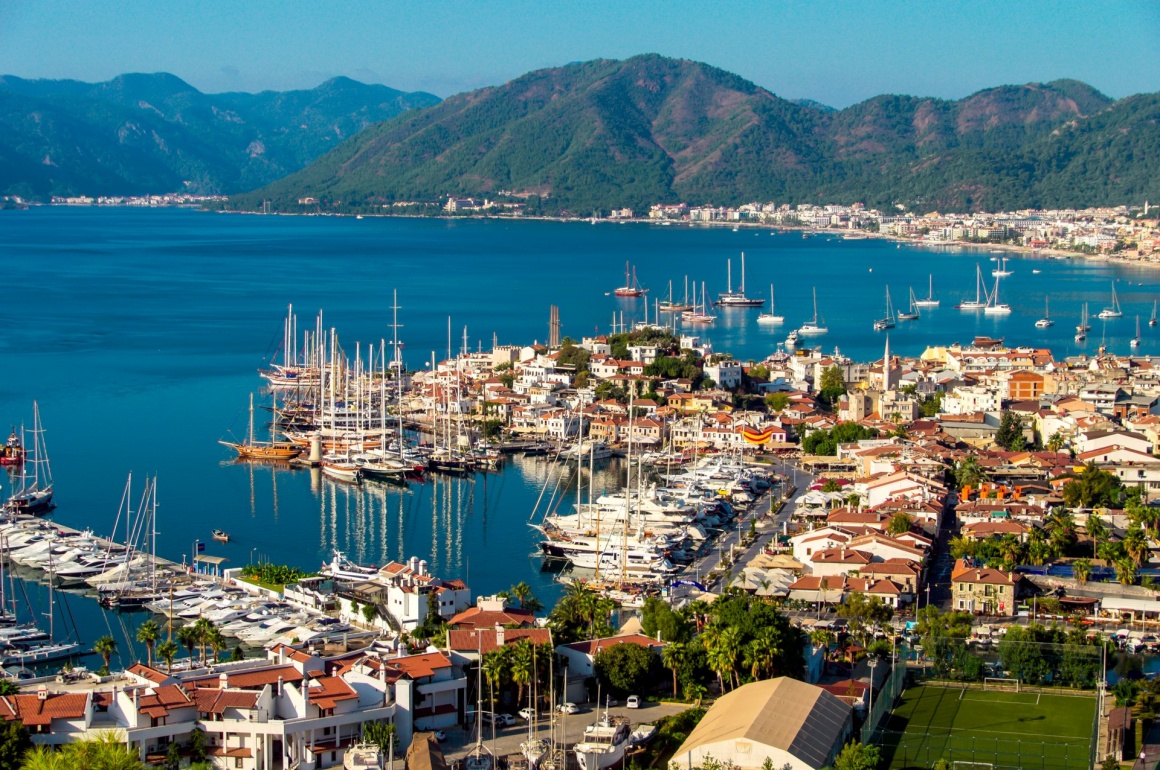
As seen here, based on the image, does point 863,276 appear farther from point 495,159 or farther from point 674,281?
point 495,159

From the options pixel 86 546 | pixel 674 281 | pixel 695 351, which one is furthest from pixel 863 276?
pixel 86 546

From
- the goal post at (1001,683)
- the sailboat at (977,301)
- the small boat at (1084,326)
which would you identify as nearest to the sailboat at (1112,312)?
the small boat at (1084,326)

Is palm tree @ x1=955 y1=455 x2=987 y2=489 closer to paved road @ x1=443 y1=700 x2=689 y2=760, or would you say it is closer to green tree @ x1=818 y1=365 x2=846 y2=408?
green tree @ x1=818 y1=365 x2=846 y2=408

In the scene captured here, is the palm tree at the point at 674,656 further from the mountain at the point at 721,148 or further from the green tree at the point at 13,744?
the mountain at the point at 721,148

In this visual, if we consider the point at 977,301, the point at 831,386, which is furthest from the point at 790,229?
the point at 831,386

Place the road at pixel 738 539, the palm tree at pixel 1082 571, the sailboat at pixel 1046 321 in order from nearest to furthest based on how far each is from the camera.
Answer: the palm tree at pixel 1082 571
the road at pixel 738 539
the sailboat at pixel 1046 321

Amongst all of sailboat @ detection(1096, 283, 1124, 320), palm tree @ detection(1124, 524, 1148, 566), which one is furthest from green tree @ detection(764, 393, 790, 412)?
sailboat @ detection(1096, 283, 1124, 320)
